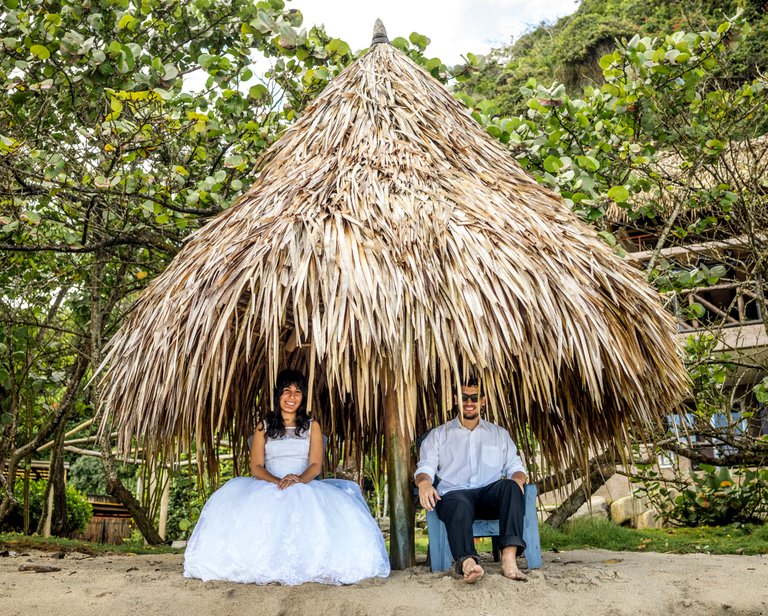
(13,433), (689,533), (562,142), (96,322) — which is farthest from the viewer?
(689,533)

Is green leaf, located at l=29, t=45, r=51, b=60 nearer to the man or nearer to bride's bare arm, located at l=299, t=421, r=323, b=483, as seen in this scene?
bride's bare arm, located at l=299, t=421, r=323, b=483

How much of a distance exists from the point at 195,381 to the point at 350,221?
1.03 meters

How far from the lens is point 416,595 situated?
3.05 meters

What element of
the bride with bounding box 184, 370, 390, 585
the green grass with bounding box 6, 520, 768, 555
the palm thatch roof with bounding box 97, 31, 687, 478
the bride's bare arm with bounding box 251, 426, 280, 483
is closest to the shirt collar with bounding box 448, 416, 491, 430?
the palm thatch roof with bounding box 97, 31, 687, 478

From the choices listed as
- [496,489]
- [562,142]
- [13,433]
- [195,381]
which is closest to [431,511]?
[496,489]

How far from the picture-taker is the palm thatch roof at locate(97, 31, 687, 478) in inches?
125

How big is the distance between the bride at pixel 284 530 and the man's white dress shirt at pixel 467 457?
0.46 m

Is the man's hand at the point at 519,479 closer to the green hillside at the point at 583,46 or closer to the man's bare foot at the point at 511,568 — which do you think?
the man's bare foot at the point at 511,568

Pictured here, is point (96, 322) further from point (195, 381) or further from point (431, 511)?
point (431, 511)

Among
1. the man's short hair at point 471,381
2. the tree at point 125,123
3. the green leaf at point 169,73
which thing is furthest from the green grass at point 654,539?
the green leaf at point 169,73

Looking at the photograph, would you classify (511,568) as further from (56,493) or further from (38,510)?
(38,510)

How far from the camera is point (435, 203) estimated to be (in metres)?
3.58

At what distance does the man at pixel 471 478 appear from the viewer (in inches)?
136

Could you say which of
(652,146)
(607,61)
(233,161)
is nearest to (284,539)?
(233,161)
